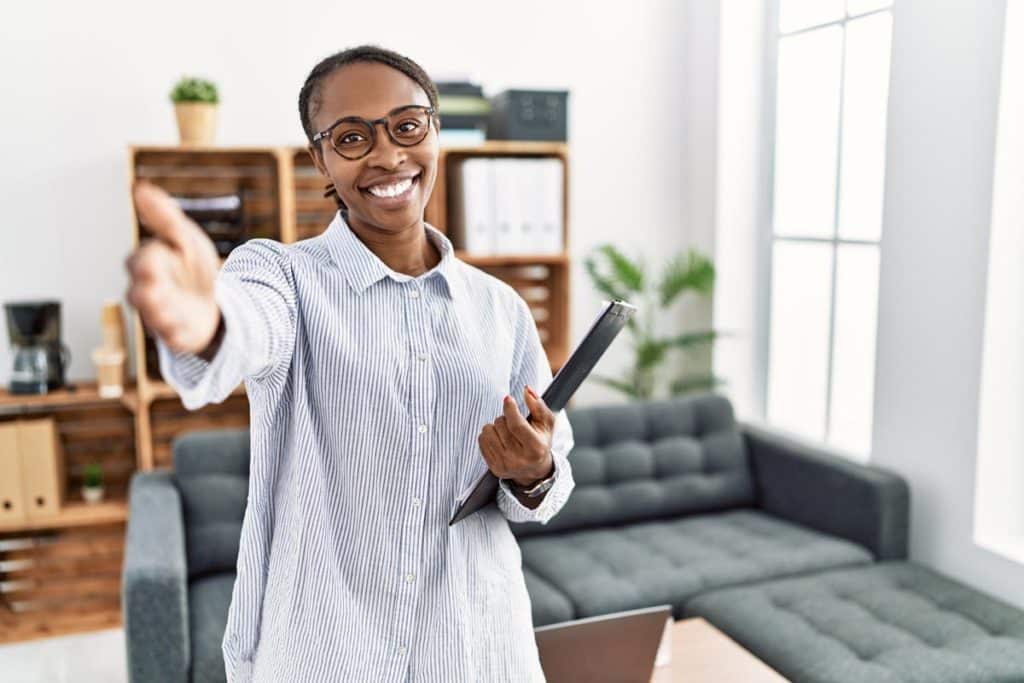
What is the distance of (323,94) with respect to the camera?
1107mm

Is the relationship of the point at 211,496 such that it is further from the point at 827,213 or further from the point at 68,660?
the point at 827,213

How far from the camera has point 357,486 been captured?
1.06 meters

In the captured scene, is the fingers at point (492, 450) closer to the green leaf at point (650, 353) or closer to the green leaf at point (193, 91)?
the green leaf at point (193, 91)

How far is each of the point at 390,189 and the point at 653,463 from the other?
247 cm

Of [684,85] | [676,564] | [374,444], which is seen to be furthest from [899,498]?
[374,444]

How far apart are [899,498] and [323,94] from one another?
8.10 ft

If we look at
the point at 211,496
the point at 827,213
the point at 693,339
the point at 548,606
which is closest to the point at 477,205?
the point at 693,339

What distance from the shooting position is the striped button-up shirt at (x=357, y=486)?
1054 mm

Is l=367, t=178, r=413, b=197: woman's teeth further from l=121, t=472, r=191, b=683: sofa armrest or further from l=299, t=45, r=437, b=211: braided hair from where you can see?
l=121, t=472, r=191, b=683: sofa armrest

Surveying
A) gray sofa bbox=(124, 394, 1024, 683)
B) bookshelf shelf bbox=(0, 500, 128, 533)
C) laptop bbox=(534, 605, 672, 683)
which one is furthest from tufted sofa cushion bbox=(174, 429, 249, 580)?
laptop bbox=(534, 605, 672, 683)

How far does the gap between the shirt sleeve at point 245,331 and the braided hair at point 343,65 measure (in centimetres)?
16

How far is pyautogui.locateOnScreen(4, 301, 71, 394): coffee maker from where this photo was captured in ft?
10.8

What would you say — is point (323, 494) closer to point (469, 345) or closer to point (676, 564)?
point (469, 345)

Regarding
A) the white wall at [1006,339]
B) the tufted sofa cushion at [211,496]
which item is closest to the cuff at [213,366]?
the tufted sofa cushion at [211,496]
